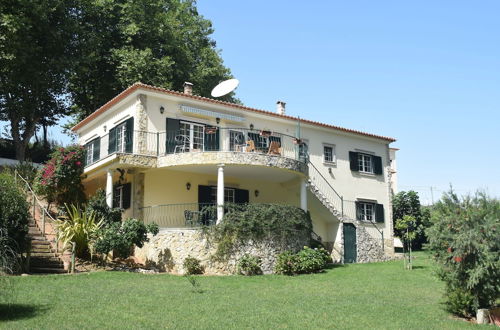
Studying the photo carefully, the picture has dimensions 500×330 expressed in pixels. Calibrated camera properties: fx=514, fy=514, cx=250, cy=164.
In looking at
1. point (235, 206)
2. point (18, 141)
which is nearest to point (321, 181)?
point (235, 206)

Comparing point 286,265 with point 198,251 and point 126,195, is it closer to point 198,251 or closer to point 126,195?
point 198,251

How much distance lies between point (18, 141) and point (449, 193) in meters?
27.7

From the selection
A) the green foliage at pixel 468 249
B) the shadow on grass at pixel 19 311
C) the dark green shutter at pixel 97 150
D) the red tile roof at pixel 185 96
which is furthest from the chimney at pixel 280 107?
the shadow on grass at pixel 19 311

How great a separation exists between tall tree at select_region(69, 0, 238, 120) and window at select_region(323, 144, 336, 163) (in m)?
10.6

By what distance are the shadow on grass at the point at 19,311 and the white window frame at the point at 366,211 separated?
1816cm

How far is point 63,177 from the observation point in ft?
70.7

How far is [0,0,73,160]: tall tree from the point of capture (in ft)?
86.6

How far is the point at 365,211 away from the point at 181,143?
10596mm

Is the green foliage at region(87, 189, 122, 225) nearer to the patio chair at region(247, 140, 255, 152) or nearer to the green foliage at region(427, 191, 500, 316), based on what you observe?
the patio chair at region(247, 140, 255, 152)

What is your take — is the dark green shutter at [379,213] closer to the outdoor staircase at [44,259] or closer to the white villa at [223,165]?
the white villa at [223,165]

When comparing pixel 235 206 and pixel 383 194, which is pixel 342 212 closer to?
pixel 383 194

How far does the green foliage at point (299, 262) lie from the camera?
691 inches

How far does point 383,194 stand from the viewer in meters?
26.9

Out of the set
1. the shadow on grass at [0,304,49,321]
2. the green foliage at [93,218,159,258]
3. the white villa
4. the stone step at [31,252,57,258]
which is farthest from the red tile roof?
the shadow on grass at [0,304,49,321]
